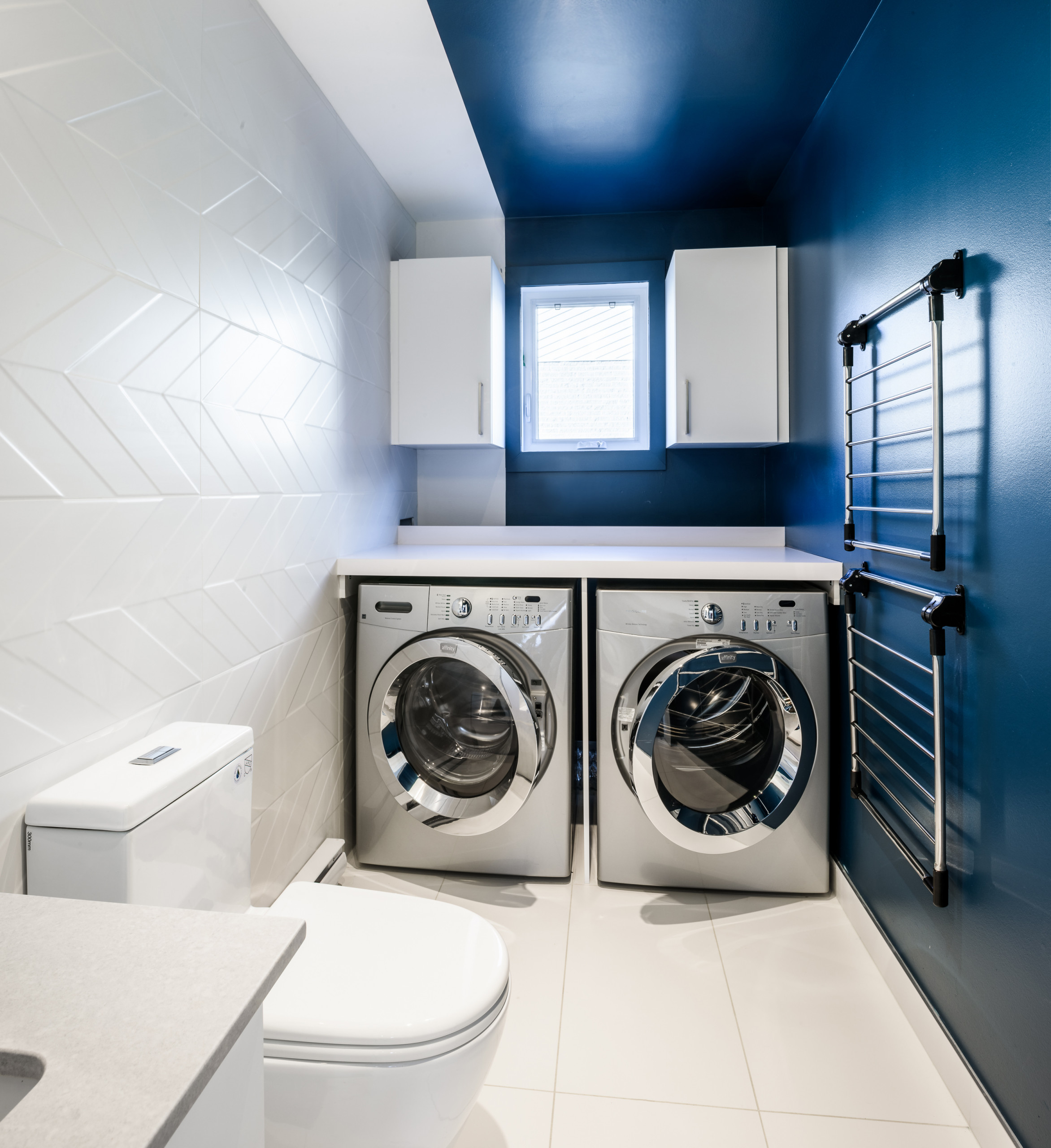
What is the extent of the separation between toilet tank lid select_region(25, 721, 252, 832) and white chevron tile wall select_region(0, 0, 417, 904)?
35 millimetres

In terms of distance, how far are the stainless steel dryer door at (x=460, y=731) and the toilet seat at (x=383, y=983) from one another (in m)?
0.75

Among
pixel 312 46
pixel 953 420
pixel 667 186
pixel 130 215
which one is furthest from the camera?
pixel 667 186

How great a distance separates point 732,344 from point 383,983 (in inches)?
89.0

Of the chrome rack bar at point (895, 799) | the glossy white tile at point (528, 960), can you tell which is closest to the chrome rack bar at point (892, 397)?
the chrome rack bar at point (895, 799)

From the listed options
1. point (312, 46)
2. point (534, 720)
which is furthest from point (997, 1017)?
point (312, 46)

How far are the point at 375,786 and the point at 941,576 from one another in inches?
65.4

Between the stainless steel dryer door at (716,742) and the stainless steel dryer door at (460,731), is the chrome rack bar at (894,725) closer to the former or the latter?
the stainless steel dryer door at (716,742)

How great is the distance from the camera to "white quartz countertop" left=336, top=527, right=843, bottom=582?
6.59 feet

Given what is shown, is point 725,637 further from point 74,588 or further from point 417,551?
point 74,588

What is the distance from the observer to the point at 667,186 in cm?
263

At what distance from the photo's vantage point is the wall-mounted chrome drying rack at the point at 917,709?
4.32 feet

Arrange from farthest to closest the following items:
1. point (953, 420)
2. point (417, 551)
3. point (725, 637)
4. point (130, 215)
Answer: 1. point (417, 551)
2. point (725, 637)
3. point (953, 420)
4. point (130, 215)

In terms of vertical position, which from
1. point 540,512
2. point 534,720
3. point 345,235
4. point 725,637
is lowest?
point 534,720

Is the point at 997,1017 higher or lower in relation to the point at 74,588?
lower
